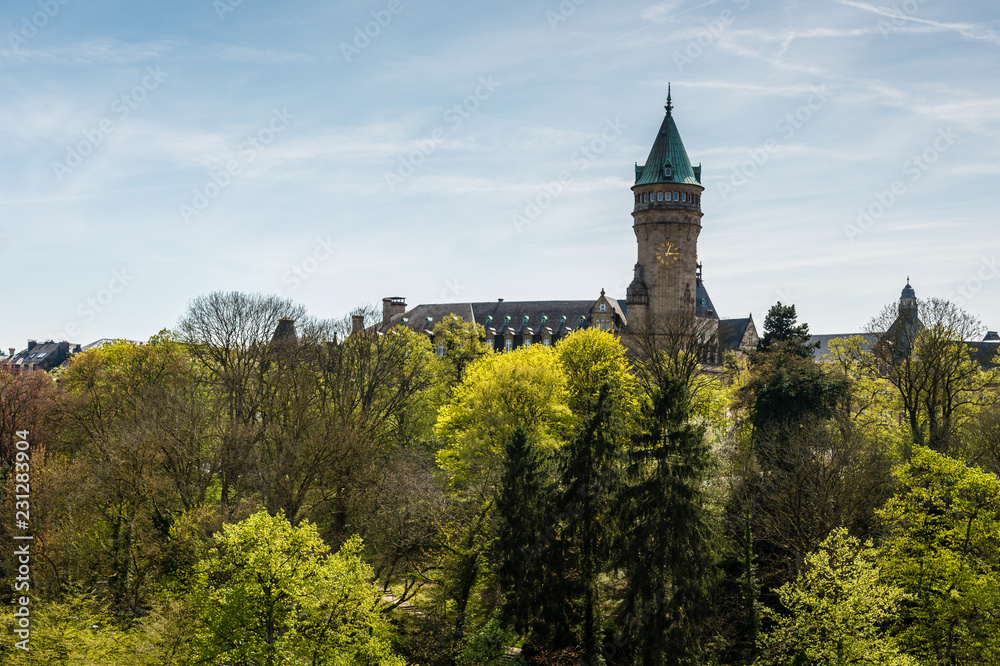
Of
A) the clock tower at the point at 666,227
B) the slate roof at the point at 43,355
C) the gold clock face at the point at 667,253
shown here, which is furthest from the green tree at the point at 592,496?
the slate roof at the point at 43,355

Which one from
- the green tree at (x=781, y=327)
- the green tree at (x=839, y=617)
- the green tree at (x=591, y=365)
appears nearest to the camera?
the green tree at (x=839, y=617)

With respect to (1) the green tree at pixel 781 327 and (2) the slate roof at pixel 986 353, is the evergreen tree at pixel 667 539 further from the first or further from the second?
(2) the slate roof at pixel 986 353

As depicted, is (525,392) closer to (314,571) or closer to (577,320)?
(314,571)

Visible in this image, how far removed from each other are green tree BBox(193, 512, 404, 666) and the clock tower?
151ft

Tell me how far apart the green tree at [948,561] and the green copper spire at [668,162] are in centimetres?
4216

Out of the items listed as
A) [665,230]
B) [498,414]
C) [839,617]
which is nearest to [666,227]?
[665,230]

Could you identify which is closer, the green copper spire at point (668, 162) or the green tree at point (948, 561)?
the green tree at point (948, 561)

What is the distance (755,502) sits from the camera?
Result: 115ft

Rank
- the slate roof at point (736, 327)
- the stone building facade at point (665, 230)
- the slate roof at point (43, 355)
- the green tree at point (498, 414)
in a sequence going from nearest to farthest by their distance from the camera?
the green tree at point (498, 414)
the stone building facade at point (665, 230)
the slate roof at point (736, 327)
the slate roof at point (43, 355)

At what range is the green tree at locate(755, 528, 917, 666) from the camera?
82.1ft

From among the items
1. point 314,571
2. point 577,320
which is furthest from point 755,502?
point 577,320

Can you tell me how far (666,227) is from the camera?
224 feet

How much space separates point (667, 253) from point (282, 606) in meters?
50.4

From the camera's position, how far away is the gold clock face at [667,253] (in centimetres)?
6831
